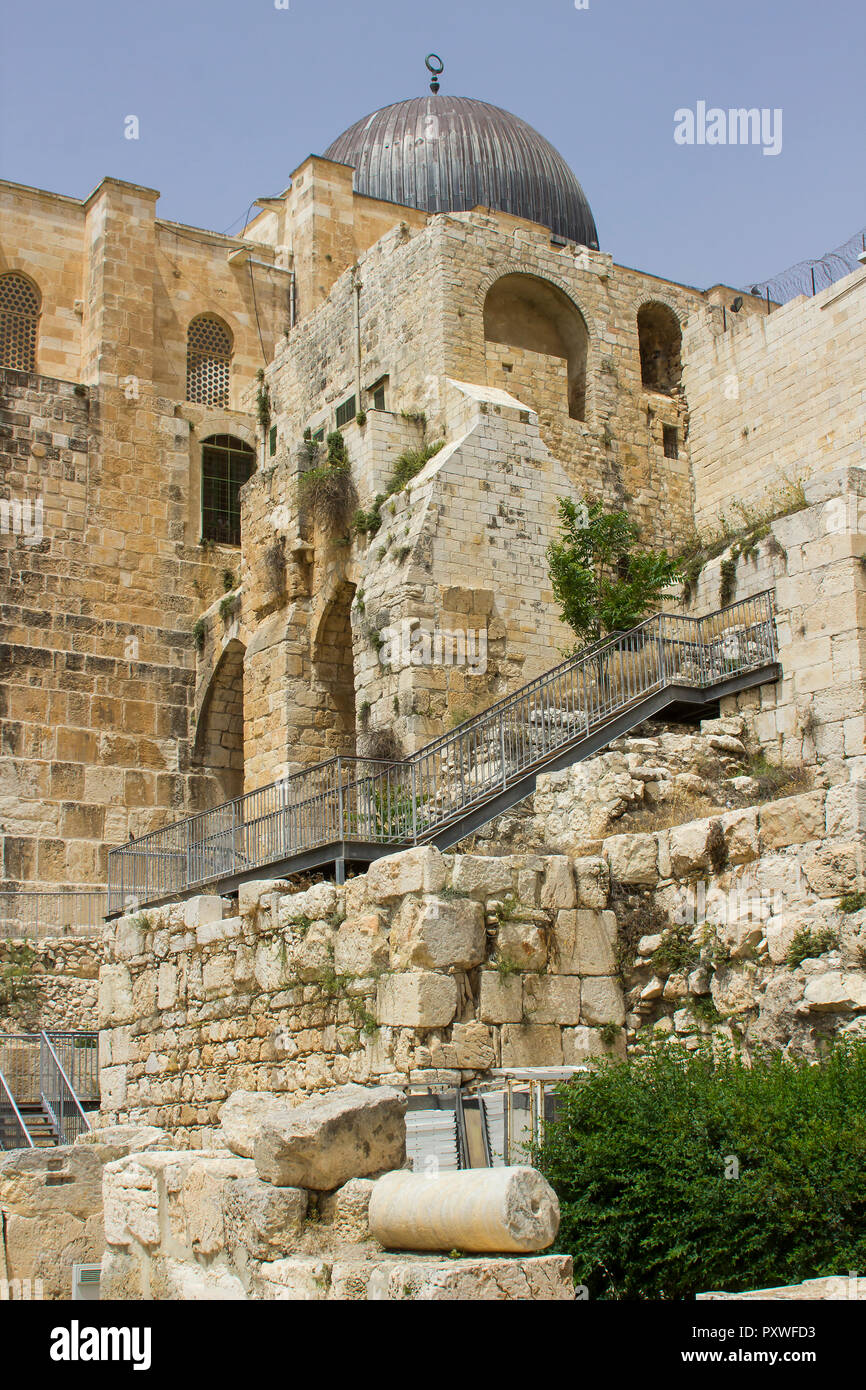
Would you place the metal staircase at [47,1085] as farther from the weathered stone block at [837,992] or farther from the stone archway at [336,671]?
the weathered stone block at [837,992]

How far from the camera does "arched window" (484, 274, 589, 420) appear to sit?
1828cm

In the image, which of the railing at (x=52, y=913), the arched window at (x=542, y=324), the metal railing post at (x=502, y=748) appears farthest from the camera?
the arched window at (x=542, y=324)

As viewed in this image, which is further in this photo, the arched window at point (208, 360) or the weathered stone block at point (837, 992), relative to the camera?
the arched window at point (208, 360)

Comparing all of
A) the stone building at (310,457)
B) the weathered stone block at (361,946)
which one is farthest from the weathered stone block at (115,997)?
the weathered stone block at (361,946)

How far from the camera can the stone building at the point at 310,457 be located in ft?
52.1

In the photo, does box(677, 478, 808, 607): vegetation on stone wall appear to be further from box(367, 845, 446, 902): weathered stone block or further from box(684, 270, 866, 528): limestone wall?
box(367, 845, 446, 902): weathered stone block

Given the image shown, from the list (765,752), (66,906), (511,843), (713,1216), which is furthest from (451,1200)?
(66,906)

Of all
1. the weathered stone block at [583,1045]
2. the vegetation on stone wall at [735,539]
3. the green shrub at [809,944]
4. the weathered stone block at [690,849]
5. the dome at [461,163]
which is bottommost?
the weathered stone block at [583,1045]

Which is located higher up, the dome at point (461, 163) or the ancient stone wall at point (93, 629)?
the dome at point (461, 163)

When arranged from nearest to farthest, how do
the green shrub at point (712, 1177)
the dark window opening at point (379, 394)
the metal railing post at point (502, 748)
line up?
1. the green shrub at point (712, 1177)
2. the metal railing post at point (502, 748)
3. the dark window opening at point (379, 394)

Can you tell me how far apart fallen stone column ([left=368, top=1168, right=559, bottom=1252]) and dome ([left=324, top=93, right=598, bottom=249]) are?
2091 centimetres

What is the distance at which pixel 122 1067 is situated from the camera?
1301cm

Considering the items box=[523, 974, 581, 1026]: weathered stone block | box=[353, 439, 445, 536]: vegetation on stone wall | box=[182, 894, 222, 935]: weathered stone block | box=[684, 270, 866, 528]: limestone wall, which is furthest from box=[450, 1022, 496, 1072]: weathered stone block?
box=[684, 270, 866, 528]: limestone wall

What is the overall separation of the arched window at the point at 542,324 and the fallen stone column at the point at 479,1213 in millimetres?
14006
